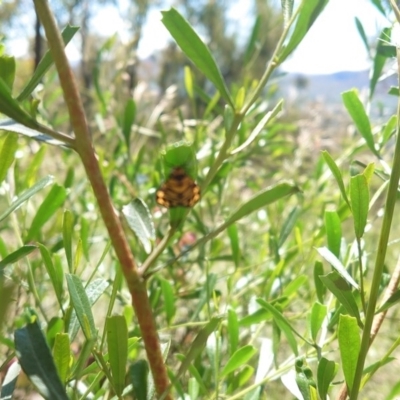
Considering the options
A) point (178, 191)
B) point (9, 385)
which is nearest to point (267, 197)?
Result: point (178, 191)

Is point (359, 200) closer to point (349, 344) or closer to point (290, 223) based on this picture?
point (349, 344)

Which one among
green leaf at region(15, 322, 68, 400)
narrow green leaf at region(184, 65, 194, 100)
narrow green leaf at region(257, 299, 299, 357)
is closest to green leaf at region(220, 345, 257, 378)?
narrow green leaf at region(257, 299, 299, 357)

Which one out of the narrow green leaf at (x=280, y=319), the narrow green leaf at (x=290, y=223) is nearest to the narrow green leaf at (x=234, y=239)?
the narrow green leaf at (x=290, y=223)

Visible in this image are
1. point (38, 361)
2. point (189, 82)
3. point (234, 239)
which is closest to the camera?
point (38, 361)

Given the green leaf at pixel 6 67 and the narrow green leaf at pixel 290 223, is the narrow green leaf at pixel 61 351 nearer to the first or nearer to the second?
the green leaf at pixel 6 67

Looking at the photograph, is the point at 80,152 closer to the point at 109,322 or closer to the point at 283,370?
the point at 109,322
